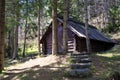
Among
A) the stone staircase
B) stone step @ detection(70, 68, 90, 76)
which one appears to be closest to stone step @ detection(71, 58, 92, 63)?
the stone staircase

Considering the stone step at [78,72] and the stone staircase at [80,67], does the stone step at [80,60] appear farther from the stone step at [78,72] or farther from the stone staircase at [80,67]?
the stone step at [78,72]

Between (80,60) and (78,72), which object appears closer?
(78,72)

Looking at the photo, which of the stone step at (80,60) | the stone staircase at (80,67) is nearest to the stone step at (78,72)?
the stone staircase at (80,67)

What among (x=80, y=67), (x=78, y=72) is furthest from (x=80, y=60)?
(x=78, y=72)

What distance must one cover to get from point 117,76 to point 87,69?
1.69m

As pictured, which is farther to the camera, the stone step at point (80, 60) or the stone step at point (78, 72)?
the stone step at point (80, 60)

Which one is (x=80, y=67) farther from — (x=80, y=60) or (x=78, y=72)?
(x=80, y=60)

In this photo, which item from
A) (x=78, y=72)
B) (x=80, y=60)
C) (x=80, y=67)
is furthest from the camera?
(x=80, y=60)

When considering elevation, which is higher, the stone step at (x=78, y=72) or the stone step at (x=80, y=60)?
the stone step at (x=80, y=60)

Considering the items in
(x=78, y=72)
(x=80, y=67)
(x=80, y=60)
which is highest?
(x=80, y=60)

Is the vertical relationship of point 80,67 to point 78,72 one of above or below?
above

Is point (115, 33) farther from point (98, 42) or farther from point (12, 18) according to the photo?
point (12, 18)

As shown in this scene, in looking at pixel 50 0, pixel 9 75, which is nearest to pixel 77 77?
pixel 9 75

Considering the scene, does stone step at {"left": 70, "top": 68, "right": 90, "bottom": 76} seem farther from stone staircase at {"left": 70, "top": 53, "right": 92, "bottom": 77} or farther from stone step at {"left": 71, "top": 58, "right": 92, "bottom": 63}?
stone step at {"left": 71, "top": 58, "right": 92, "bottom": 63}
